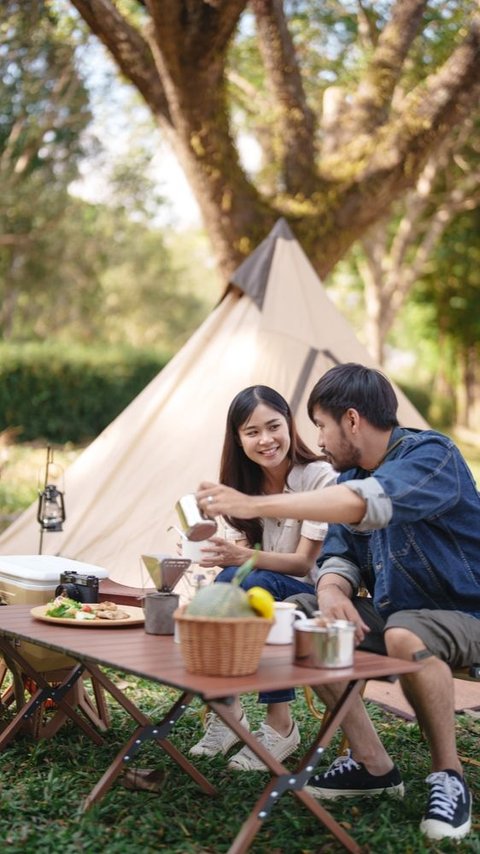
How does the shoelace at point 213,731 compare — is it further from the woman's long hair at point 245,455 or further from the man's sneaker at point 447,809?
the man's sneaker at point 447,809

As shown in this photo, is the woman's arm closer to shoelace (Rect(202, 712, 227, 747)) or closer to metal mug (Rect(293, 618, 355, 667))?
shoelace (Rect(202, 712, 227, 747))

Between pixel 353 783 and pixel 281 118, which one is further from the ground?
pixel 281 118

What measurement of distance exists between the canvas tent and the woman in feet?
5.79

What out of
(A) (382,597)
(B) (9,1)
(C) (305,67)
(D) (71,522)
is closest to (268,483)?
(A) (382,597)

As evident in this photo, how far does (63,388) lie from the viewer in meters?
13.2

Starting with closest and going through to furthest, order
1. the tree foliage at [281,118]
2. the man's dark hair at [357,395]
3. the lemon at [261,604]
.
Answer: the lemon at [261,604], the man's dark hair at [357,395], the tree foliage at [281,118]

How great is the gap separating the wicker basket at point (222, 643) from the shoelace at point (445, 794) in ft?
2.34

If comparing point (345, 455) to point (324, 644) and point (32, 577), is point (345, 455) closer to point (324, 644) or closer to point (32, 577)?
Answer: point (324, 644)

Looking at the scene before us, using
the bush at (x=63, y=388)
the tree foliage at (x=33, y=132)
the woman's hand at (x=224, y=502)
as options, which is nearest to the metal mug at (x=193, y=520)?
the woman's hand at (x=224, y=502)

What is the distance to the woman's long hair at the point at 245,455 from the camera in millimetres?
3547

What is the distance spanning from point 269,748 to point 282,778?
0.84m

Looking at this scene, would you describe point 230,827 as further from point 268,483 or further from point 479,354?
point 479,354

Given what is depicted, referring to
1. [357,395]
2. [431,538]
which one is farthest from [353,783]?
[357,395]

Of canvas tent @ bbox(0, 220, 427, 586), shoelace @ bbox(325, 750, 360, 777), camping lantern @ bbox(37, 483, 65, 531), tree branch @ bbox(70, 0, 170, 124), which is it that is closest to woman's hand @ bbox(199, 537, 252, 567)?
shoelace @ bbox(325, 750, 360, 777)
